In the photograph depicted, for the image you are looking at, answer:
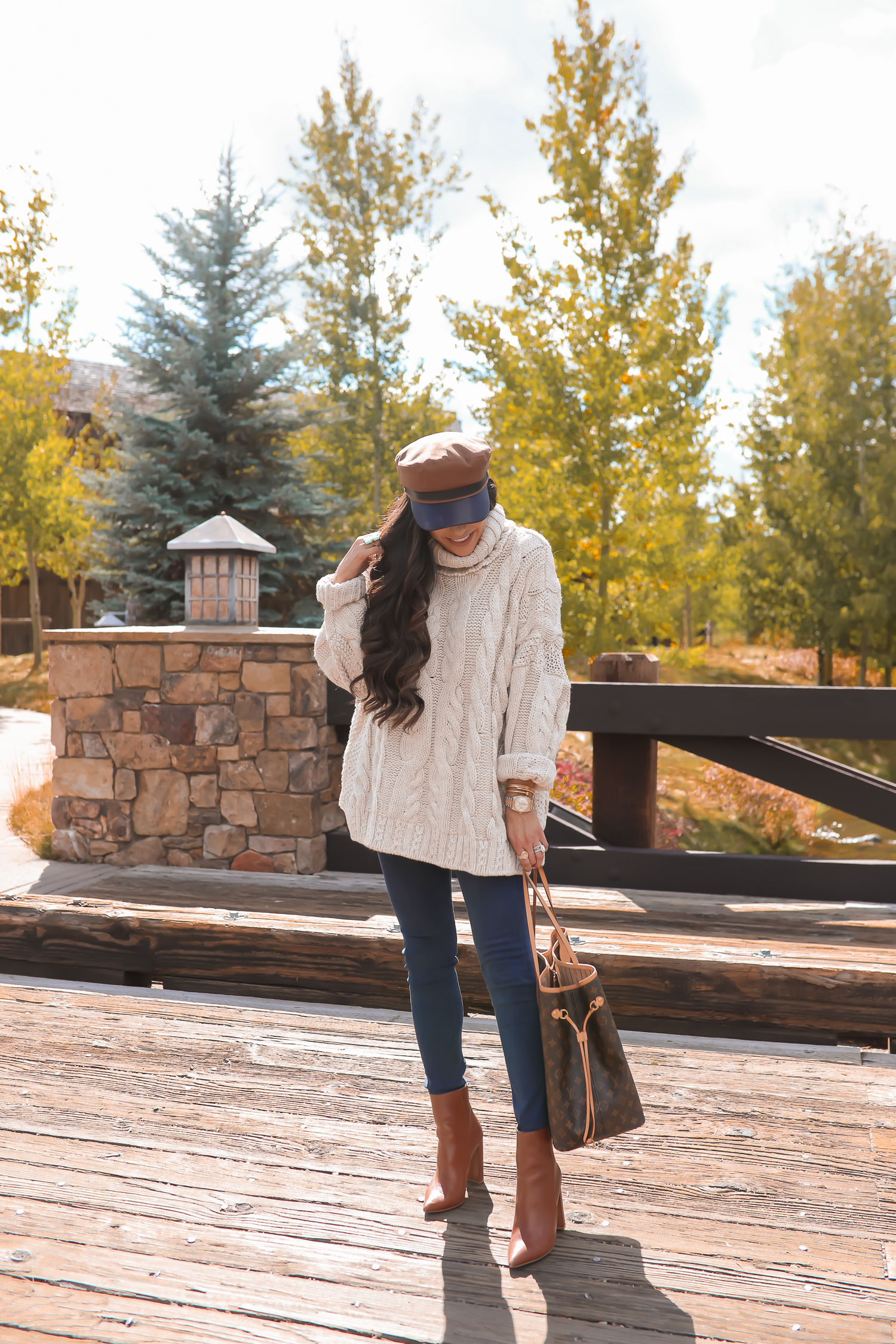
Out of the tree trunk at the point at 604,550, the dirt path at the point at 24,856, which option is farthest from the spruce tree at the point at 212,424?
the tree trunk at the point at 604,550

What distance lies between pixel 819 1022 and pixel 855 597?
13.4m

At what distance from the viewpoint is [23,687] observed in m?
15.3

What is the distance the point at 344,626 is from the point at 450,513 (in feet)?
1.07

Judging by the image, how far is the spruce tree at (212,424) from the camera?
381 inches

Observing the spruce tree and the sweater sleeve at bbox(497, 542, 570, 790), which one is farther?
the spruce tree

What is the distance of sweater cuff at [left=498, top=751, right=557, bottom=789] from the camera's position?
5.97 feet

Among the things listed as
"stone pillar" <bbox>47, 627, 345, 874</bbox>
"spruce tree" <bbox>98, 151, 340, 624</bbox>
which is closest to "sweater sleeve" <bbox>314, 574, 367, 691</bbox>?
"stone pillar" <bbox>47, 627, 345, 874</bbox>

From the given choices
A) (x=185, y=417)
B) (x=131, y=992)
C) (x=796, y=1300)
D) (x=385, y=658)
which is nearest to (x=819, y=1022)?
(x=796, y=1300)

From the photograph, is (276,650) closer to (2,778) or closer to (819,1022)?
(819,1022)

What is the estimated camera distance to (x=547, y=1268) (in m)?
1.79

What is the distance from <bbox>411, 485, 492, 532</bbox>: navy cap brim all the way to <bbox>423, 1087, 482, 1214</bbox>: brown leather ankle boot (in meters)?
1.16

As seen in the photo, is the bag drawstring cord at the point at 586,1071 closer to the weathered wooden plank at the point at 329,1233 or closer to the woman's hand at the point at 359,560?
the weathered wooden plank at the point at 329,1233

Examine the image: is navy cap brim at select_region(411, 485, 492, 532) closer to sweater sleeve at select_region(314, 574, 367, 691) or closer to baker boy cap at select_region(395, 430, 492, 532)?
baker boy cap at select_region(395, 430, 492, 532)

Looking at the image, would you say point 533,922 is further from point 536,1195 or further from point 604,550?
point 604,550
